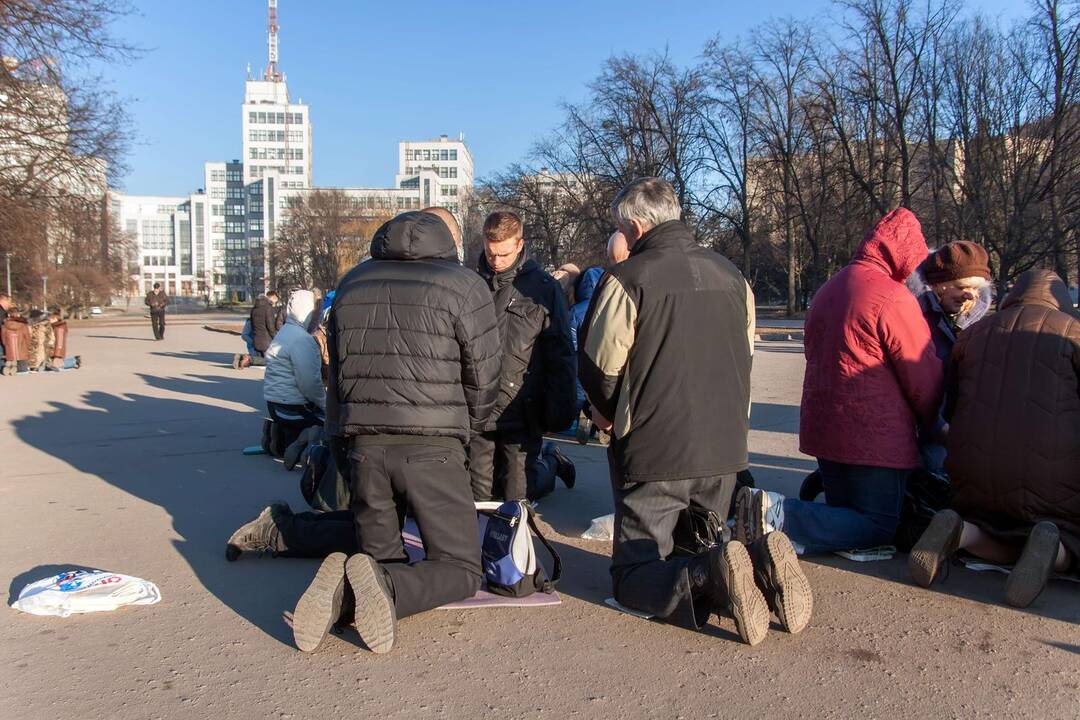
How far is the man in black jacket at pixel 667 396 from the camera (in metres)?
3.74

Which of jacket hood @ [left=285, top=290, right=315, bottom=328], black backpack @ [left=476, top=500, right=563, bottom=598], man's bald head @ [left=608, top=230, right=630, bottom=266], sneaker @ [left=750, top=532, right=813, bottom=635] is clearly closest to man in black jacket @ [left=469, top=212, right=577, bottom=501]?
black backpack @ [left=476, top=500, right=563, bottom=598]

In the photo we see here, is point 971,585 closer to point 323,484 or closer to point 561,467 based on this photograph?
point 561,467

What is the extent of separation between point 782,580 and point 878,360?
1.56 metres

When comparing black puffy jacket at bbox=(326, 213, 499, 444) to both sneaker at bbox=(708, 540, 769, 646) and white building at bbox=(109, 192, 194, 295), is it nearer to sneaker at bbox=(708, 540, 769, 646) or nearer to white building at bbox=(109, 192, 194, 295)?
sneaker at bbox=(708, 540, 769, 646)

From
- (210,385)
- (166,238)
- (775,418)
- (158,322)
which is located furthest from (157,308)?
(166,238)

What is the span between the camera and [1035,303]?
438 centimetres

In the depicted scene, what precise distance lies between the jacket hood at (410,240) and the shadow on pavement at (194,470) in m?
1.71

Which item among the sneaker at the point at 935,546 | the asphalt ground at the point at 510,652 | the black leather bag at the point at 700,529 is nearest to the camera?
the asphalt ground at the point at 510,652

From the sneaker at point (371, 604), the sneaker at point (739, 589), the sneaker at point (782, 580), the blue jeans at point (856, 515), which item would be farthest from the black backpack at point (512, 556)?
the blue jeans at point (856, 515)

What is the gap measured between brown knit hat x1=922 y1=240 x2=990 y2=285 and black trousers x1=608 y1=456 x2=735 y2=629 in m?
2.28

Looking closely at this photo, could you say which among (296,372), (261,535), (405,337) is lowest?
(261,535)

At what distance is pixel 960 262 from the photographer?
17.0ft

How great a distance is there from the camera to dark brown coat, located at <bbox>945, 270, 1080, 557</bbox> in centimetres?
420

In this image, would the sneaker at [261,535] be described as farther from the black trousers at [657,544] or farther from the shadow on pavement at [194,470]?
the black trousers at [657,544]
